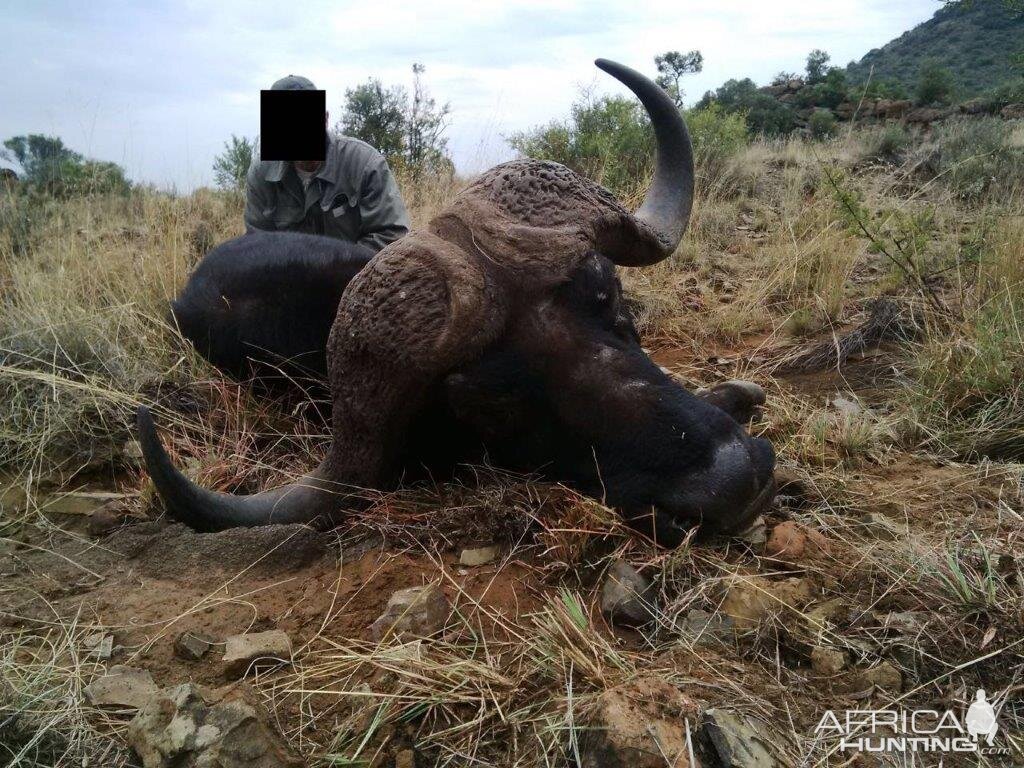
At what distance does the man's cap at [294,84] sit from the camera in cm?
504

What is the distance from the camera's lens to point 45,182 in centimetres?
1088

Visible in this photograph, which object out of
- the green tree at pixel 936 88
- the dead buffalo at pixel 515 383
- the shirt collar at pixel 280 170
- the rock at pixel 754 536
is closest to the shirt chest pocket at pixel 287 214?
the shirt collar at pixel 280 170

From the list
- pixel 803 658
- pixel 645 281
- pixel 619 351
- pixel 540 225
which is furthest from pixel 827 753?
pixel 645 281

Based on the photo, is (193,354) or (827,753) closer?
(827,753)

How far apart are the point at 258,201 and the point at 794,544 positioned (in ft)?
14.0

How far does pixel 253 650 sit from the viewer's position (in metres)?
2.17

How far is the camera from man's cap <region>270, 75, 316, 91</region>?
5.04 m

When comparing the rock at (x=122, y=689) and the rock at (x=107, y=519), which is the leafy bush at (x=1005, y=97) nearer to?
the rock at (x=107, y=519)

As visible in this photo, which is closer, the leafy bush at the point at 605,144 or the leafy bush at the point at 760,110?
the leafy bush at the point at 605,144

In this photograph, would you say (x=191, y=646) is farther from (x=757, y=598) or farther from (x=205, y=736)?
Answer: (x=757, y=598)

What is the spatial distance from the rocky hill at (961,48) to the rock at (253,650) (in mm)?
28176

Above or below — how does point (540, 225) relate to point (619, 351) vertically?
above

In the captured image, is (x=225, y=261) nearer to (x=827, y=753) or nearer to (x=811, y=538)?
(x=811, y=538)

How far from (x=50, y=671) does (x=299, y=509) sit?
845mm
